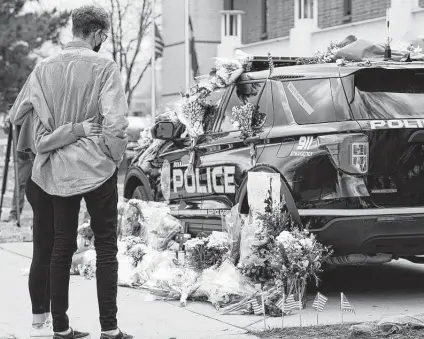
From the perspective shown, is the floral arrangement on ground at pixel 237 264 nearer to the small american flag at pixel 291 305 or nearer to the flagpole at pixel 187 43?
the small american flag at pixel 291 305

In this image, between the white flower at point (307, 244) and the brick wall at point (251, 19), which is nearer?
the white flower at point (307, 244)

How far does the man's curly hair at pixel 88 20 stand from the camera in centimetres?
518

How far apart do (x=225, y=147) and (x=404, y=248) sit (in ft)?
5.80

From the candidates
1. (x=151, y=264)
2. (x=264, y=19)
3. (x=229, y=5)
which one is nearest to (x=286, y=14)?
(x=264, y=19)

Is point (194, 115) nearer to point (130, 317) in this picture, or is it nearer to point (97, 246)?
point (130, 317)

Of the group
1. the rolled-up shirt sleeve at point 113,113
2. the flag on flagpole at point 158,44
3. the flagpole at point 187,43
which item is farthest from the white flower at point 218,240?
the flag on flagpole at point 158,44

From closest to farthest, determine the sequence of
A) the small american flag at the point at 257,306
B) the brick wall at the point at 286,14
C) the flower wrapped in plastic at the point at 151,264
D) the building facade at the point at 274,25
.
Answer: the small american flag at the point at 257,306, the flower wrapped in plastic at the point at 151,264, the building facade at the point at 274,25, the brick wall at the point at 286,14

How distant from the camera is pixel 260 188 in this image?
686 cm

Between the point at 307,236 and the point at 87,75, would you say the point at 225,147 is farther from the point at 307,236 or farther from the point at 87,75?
the point at 87,75

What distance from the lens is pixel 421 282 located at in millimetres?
7789

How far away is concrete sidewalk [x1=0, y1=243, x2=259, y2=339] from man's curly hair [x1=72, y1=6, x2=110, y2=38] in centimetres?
186

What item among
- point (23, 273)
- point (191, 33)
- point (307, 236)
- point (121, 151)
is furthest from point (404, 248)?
point (191, 33)

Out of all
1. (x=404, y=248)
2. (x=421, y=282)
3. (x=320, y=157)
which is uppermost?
(x=320, y=157)

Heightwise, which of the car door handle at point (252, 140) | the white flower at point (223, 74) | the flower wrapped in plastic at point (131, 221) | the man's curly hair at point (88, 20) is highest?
the man's curly hair at point (88, 20)
